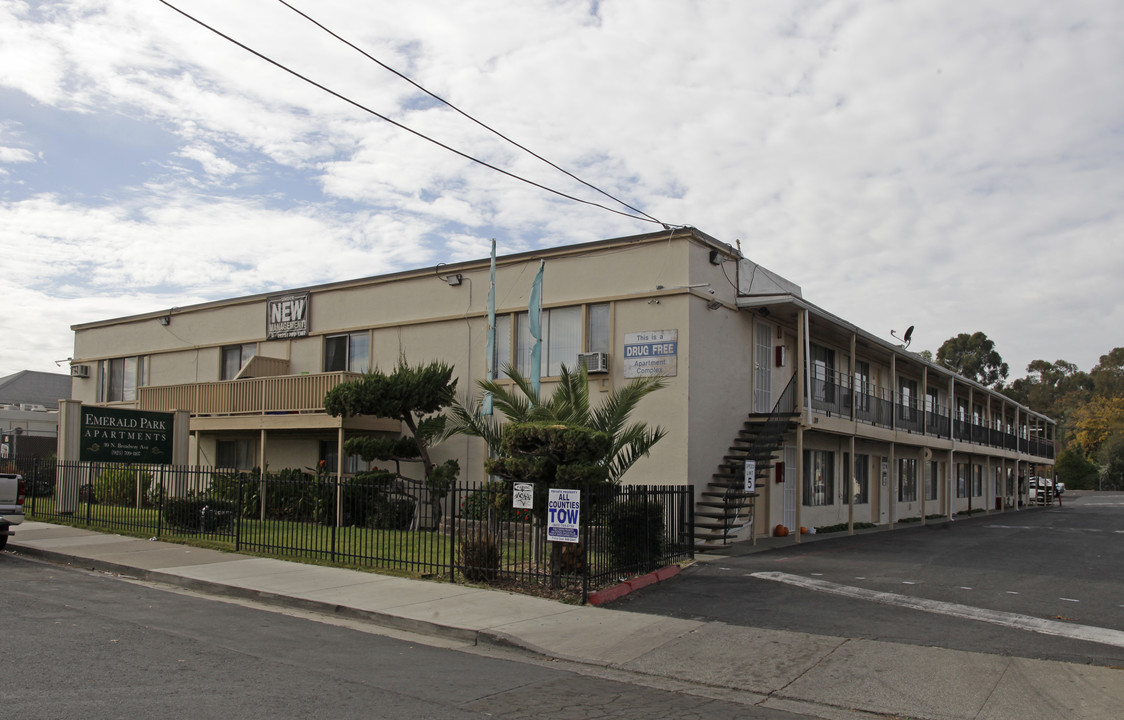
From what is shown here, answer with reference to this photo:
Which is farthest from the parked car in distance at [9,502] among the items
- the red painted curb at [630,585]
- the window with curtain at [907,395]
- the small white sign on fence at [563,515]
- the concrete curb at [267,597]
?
the window with curtain at [907,395]

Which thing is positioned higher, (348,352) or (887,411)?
(348,352)

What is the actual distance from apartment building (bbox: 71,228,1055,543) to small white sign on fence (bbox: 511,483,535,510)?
23.3ft

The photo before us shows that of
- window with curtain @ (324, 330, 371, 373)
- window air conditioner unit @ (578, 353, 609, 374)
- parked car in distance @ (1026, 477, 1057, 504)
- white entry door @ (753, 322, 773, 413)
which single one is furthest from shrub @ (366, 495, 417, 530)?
parked car in distance @ (1026, 477, 1057, 504)

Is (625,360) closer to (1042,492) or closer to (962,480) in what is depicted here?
(962,480)

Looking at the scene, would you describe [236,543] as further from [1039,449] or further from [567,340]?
[1039,449]

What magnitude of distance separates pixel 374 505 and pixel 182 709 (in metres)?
12.8

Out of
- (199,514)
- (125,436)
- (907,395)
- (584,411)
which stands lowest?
(199,514)

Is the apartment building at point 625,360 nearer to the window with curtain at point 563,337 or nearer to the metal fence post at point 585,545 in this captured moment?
the window with curtain at point 563,337

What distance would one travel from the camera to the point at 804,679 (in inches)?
319

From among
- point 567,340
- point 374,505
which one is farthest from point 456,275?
point 374,505

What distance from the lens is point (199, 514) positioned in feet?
57.4

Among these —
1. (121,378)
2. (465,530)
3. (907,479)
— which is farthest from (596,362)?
(121,378)

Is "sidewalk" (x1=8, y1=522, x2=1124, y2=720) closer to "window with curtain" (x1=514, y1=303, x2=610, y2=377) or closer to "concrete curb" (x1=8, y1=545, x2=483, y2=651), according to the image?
"concrete curb" (x1=8, y1=545, x2=483, y2=651)

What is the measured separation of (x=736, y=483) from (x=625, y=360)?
3.64 m
